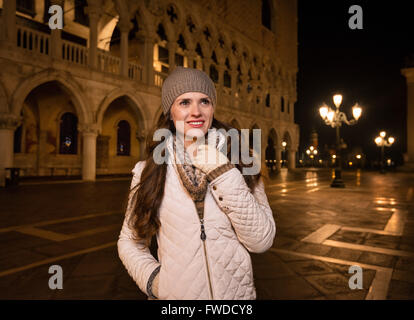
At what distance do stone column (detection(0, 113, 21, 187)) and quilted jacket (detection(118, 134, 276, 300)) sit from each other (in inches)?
468

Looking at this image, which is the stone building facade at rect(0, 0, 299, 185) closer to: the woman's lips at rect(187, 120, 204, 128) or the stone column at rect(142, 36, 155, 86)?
the stone column at rect(142, 36, 155, 86)

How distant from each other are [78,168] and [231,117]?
11594mm

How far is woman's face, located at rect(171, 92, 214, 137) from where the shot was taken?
1266 millimetres

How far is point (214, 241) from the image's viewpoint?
44.3 inches

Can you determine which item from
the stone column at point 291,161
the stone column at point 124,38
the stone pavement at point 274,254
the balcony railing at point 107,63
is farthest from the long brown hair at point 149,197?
the stone column at point 291,161

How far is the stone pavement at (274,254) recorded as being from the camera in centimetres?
248

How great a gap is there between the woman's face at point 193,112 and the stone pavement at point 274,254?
1.45 ft

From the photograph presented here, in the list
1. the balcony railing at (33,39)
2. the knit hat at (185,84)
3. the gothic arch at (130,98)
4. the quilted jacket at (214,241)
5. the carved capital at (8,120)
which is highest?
the balcony railing at (33,39)

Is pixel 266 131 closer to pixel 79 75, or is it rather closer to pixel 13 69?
pixel 79 75

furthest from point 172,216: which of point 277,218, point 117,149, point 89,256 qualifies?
point 117,149

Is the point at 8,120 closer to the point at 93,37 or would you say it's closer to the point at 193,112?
the point at 93,37

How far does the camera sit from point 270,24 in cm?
2858

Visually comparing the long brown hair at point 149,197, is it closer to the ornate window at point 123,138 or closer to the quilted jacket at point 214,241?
the quilted jacket at point 214,241

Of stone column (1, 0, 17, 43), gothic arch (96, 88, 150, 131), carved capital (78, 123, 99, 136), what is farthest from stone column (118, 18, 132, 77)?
stone column (1, 0, 17, 43)
